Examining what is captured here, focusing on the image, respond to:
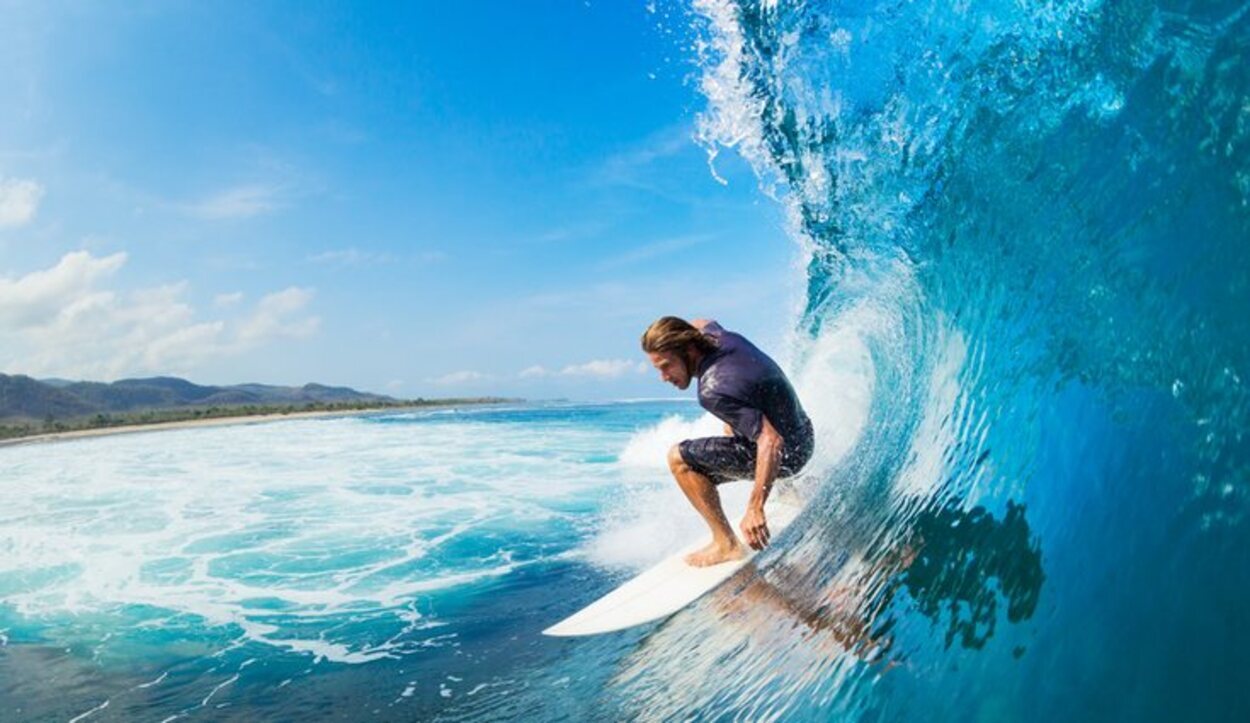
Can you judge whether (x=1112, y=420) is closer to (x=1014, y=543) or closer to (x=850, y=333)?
(x=1014, y=543)

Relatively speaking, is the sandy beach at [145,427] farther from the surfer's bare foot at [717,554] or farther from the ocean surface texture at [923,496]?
the surfer's bare foot at [717,554]

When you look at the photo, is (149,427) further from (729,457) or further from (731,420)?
(731,420)

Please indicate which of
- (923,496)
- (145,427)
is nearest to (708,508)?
(923,496)

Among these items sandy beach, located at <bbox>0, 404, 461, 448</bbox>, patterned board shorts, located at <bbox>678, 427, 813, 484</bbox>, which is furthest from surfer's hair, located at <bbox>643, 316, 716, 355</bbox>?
sandy beach, located at <bbox>0, 404, 461, 448</bbox>

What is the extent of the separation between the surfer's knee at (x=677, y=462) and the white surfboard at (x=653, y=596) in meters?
0.65

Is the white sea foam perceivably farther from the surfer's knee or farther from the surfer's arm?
the surfer's arm

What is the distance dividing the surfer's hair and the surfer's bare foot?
1.29 m

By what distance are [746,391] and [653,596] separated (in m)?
1.46

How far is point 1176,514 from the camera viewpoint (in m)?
1.97

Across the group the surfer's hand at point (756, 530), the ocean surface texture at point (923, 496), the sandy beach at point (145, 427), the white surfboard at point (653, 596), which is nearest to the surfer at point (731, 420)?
the surfer's hand at point (756, 530)

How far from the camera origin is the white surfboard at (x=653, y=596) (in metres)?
A: 4.11

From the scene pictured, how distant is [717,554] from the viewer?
14.5ft

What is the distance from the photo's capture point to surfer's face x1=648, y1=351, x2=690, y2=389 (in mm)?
4117

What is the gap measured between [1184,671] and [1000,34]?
11.3ft
